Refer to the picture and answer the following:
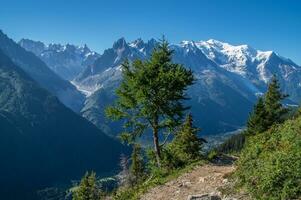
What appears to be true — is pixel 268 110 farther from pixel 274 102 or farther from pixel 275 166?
pixel 275 166

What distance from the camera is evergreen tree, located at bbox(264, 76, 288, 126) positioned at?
87562 millimetres

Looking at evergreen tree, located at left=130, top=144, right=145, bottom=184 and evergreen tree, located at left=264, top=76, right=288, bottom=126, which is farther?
evergreen tree, located at left=130, top=144, right=145, bottom=184

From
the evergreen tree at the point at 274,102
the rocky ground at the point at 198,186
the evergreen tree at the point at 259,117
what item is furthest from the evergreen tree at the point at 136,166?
the rocky ground at the point at 198,186

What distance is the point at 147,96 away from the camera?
40.7 metres

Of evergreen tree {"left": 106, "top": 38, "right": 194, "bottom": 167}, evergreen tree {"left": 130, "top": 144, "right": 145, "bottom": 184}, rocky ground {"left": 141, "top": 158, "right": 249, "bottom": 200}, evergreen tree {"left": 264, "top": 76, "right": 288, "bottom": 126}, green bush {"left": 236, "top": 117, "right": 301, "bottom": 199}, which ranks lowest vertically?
evergreen tree {"left": 130, "top": 144, "right": 145, "bottom": 184}

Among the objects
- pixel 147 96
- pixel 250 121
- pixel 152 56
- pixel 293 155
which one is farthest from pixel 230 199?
pixel 250 121

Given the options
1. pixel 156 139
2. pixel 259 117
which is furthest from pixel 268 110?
pixel 156 139

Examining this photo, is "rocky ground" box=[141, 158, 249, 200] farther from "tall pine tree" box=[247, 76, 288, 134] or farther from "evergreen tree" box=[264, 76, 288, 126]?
"evergreen tree" box=[264, 76, 288, 126]

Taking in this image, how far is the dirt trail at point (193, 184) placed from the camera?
27961 mm

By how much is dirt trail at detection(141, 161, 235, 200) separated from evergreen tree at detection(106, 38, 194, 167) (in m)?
8.50

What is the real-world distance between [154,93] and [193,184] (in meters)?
13.2

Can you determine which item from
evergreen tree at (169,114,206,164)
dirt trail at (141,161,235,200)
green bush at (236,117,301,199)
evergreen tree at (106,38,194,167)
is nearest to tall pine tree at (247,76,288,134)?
evergreen tree at (169,114,206,164)

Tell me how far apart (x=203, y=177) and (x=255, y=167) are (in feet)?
22.3

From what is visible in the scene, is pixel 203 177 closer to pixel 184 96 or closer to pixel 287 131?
pixel 287 131
